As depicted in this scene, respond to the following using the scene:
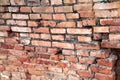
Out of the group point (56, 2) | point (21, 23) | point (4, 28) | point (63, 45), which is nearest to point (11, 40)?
point (4, 28)

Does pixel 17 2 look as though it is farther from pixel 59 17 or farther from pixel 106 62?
pixel 106 62

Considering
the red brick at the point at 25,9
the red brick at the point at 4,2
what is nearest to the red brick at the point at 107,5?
the red brick at the point at 25,9

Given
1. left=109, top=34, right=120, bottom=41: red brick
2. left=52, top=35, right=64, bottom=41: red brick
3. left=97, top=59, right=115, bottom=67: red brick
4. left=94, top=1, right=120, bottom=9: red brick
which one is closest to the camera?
left=94, top=1, right=120, bottom=9: red brick

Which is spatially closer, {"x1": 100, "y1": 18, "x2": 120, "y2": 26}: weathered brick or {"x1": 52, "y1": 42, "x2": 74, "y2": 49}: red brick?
{"x1": 100, "y1": 18, "x2": 120, "y2": 26}: weathered brick

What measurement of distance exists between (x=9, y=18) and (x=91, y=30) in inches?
45.2

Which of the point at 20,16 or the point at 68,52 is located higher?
the point at 20,16

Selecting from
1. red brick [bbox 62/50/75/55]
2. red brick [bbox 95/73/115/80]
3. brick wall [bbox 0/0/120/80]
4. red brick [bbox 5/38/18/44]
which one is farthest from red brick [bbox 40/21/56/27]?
red brick [bbox 95/73/115/80]

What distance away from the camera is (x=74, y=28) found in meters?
2.56

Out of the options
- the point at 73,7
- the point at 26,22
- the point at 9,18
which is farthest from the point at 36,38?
the point at 73,7

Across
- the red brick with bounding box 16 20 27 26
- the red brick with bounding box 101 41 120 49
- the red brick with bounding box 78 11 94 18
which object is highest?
the red brick with bounding box 78 11 94 18

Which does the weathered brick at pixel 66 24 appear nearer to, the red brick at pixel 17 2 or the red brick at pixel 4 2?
the red brick at pixel 17 2

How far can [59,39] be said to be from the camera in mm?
2693

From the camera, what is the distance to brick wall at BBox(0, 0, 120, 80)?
7.93 feet

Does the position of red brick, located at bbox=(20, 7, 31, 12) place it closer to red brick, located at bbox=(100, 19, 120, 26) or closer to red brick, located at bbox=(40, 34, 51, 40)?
red brick, located at bbox=(40, 34, 51, 40)
